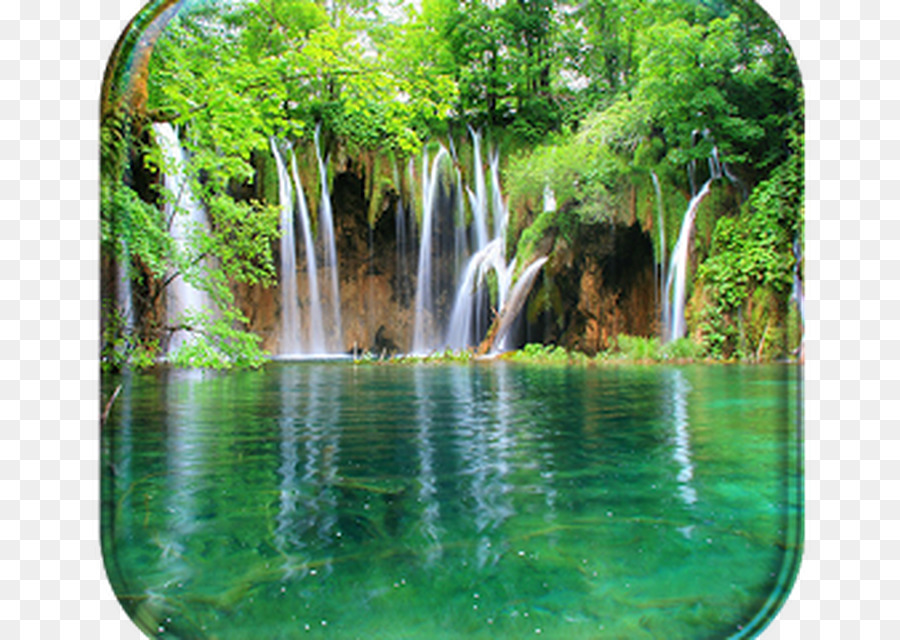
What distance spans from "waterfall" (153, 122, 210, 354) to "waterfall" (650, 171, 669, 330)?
6.39 ft

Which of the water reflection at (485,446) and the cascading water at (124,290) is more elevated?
the cascading water at (124,290)

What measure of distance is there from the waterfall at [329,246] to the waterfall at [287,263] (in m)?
0.16

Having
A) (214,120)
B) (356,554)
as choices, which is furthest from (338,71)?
(356,554)

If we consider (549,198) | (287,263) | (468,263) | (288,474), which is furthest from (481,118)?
(288,474)

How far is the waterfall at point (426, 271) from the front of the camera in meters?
2.59

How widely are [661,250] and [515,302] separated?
76 cm

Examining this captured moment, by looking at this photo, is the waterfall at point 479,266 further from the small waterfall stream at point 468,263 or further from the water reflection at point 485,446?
the water reflection at point 485,446

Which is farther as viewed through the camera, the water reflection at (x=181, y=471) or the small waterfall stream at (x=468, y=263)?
the small waterfall stream at (x=468, y=263)

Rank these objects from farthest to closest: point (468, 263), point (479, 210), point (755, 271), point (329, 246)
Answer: point (479, 210) < point (468, 263) < point (329, 246) < point (755, 271)

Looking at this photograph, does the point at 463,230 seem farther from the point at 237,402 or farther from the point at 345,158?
the point at 237,402

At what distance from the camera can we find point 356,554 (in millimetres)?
1536

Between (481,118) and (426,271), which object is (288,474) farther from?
(481,118)

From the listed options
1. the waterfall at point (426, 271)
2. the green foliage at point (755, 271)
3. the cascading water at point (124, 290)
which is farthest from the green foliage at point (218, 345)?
the green foliage at point (755, 271)

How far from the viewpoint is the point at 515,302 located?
2.90 metres
